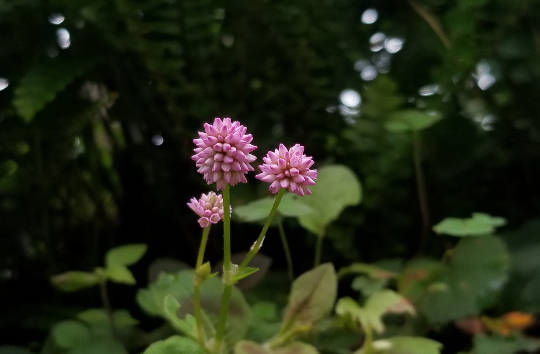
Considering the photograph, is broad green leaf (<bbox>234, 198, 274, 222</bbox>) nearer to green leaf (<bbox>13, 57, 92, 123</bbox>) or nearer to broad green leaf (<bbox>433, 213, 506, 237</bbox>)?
broad green leaf (<bbox>433, 213, 506, 237</bbox>)

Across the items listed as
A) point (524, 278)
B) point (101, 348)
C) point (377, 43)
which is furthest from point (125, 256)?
point (377, 43)

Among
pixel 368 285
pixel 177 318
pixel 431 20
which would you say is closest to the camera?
pixel 177 318

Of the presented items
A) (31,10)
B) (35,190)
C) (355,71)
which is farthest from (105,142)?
(355,71)

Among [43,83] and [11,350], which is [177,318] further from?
[43,83]

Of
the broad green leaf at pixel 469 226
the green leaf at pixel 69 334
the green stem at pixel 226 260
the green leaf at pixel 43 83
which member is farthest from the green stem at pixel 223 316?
the green leaf at pixel 43 83

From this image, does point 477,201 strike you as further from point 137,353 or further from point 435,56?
point 137,353

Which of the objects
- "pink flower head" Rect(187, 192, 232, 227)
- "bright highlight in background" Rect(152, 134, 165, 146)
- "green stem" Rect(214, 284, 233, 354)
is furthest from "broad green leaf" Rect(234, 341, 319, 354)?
"bright highlight in background" Rect(152, 134, 165, 146)
